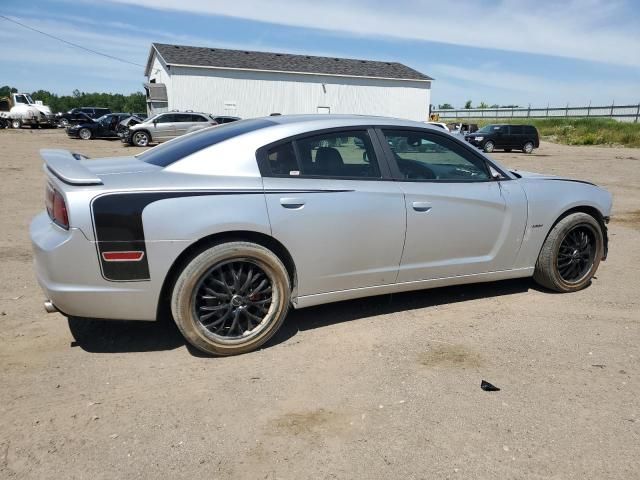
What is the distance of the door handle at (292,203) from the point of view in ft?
11.6

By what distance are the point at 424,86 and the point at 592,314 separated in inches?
1505

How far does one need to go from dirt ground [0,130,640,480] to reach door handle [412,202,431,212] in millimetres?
921

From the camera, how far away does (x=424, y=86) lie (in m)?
40.2

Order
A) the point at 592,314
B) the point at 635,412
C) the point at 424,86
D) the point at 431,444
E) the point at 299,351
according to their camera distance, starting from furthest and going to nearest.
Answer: the point at 424,86
the point at 592,314
the point at 299,351
the point at 635,412
the point at 431,444

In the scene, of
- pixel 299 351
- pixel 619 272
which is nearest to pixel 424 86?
pixel 619 272

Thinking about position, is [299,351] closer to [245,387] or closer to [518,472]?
[245,387]

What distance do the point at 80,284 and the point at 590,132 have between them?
42714 mm

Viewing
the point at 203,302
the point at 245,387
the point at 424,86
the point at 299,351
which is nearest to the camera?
the point at 245,387

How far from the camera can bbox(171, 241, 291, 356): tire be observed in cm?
336

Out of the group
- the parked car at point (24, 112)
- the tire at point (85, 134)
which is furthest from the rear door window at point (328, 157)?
the parked car at point (24, 112)

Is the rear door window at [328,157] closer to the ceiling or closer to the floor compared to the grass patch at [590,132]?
closer to the ceiling

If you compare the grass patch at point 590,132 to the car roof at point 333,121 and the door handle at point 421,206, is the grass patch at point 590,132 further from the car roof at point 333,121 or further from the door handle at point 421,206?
the door handle at point 421,206

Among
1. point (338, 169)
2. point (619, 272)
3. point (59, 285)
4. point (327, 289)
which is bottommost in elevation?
point (619, 272)

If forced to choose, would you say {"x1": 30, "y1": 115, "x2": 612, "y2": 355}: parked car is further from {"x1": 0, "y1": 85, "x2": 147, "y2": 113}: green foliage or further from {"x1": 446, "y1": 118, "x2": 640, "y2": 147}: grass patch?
A: {"x1": 0, "y1": 85, "x2": 147, "y2": 113}: green foliage
